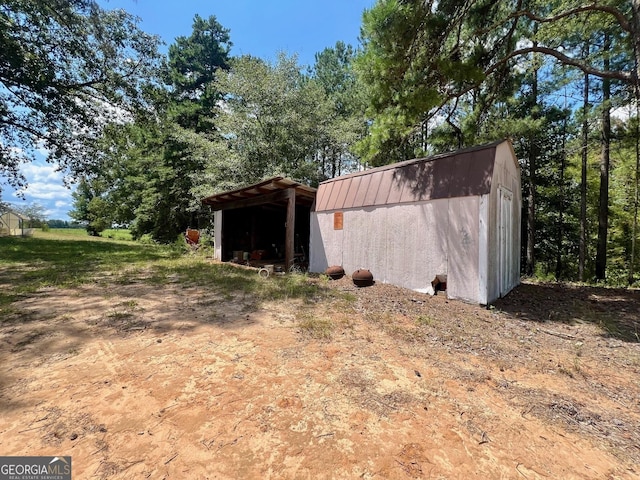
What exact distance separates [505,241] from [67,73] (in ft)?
48.5

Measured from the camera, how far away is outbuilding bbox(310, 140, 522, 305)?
16.8ft

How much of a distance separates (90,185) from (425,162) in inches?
629

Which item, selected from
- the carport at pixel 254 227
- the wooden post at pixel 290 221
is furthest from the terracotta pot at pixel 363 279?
the carport at pixel 254 227

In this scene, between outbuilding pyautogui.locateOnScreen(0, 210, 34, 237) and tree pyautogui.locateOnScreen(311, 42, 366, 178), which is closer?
tree pyautogui.locateOnScreen(311, 42, 366, 178)

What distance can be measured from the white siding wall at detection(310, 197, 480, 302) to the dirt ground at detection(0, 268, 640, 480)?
50.2 inches

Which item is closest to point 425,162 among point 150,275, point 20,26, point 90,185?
point 150,275

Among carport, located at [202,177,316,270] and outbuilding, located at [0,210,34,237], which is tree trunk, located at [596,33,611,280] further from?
outbuilding, located at [0,210,34,237]

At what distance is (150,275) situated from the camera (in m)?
7.26

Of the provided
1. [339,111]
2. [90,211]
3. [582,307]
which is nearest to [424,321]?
[582,307]

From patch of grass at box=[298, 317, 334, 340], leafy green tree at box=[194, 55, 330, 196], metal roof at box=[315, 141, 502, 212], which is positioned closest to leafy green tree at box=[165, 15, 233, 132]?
leafy green tree at box=[194, 55, 330, 196]
